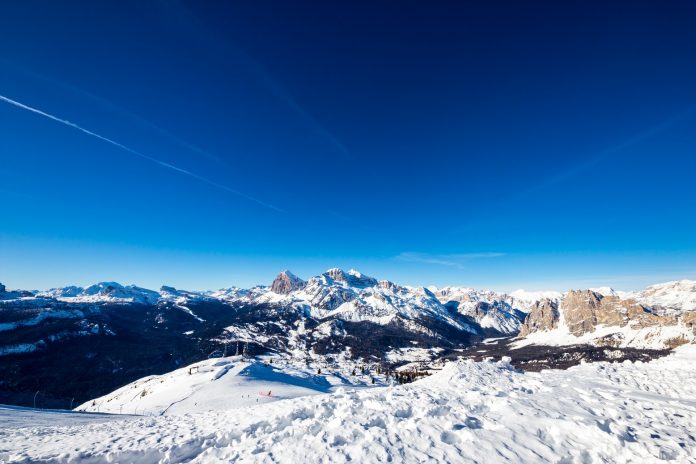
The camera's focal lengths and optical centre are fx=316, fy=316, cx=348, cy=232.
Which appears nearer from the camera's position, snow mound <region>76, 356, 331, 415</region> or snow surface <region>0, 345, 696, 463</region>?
snow surface <region>0, 345, 696, 463</region>

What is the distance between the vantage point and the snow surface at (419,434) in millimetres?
12219

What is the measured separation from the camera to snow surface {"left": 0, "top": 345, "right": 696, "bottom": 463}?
40.1 ft

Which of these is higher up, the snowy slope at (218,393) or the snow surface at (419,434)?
the snow surface at (419,434)

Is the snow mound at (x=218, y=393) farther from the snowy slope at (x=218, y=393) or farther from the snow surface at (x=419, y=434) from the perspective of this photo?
the snow surface at (x=419, y=434)

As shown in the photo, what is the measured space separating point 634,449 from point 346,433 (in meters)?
11.3

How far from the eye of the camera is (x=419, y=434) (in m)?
13.8

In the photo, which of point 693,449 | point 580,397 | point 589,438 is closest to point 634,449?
point 589,438

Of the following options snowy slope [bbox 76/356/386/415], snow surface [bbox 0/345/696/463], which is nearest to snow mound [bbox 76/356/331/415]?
snowy slope [bbox 76/356/386/415]

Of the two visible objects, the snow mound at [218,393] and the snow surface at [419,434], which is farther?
the snow mound at [218,393]

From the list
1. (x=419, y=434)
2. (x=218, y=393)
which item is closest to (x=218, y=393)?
(x=218, y=393)

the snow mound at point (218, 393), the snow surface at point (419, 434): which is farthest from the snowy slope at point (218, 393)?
the snow surface at point (419, 434)

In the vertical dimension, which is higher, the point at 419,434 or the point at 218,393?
the point at 419,434

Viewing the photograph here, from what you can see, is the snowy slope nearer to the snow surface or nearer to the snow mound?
the snow mound

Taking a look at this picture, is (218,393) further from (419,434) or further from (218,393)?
(419,434)
